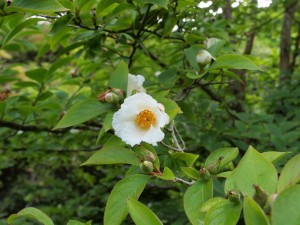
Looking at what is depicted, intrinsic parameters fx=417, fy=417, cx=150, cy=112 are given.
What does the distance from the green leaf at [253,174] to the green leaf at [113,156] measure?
11.6 inches

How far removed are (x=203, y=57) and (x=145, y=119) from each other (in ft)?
1.00

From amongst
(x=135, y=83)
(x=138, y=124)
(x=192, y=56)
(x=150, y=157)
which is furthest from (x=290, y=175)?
(x=192, y=56)

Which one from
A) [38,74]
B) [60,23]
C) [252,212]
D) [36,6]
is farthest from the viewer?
[38,74]

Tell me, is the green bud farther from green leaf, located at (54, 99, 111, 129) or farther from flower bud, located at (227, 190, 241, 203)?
green leaf, located at (54, 99, 111, 129)

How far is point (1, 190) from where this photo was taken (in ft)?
15.8

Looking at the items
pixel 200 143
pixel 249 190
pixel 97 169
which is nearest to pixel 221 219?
pixel 249 190

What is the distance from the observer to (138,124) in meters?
1.17

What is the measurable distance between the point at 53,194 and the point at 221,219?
9.05ft

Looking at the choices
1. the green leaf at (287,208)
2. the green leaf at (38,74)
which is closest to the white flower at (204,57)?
the green leaf at (287,208)

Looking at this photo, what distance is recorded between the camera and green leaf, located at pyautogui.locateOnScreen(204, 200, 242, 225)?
79 centimetres

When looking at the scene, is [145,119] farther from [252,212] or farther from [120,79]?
[252,212]

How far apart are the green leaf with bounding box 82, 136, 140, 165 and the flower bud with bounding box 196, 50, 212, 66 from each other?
1.48 feet

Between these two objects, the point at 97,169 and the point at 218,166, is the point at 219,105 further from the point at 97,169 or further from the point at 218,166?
the point at 218,166

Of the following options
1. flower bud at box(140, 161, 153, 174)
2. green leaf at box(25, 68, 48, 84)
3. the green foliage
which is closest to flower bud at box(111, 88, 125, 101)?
the green foliage
